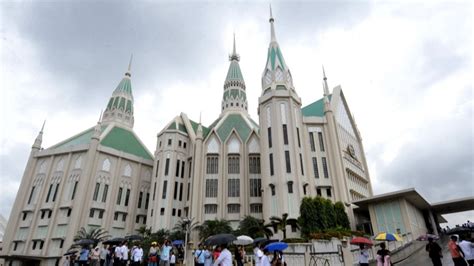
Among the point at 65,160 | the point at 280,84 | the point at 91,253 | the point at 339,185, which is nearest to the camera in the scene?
the point at 91,253

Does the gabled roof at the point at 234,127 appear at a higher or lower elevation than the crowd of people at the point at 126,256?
higher

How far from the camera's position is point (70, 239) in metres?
42.5

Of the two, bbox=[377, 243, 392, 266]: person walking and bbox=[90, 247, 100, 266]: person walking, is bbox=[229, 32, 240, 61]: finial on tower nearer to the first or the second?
bbox=[90, 247, 100, 266]: person walking

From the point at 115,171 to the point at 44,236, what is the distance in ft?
46.6

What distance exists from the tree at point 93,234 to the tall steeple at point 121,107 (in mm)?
26152

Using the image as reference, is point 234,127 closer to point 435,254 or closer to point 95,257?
point 95,257

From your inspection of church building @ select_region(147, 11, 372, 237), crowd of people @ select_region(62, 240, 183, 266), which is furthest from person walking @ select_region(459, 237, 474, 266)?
church building @ select_region(147, 11, 372, 237)

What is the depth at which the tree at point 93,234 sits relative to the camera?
4226 centimetres

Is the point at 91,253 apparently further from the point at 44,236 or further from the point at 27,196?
the point at 27,196

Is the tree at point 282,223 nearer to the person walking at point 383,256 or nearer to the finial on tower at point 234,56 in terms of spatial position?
the person walking at point 383,256

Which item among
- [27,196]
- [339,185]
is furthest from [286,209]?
[27,196]

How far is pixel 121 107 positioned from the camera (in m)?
66.3

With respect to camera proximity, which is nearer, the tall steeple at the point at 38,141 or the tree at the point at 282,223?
the tree at the point at 282,223

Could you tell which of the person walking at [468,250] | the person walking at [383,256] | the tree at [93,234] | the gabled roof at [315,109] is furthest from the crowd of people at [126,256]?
the gabled roof at [315,109]
